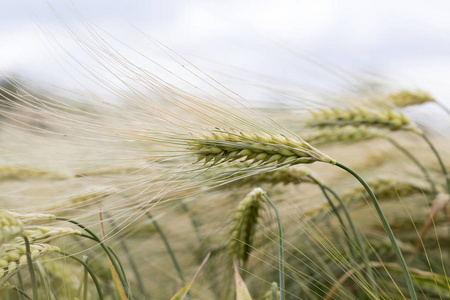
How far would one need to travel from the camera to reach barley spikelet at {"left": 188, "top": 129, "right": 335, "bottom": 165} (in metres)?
0.55

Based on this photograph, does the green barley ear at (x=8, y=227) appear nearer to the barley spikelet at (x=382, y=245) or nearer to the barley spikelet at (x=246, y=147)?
the barley spikelet at (x=246, y=147)

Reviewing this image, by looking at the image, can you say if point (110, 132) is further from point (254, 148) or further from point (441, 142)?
point (441, 142)

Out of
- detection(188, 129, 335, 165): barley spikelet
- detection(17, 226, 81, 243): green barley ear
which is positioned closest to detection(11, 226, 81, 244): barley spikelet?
detection(17, 226, 81, 243): green barley ear

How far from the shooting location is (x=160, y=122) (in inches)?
23.5

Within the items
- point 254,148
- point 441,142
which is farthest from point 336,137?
point 254,148

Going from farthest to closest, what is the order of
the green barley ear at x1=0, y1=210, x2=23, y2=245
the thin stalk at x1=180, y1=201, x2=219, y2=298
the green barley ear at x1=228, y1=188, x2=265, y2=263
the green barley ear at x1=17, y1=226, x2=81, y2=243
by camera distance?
the thin stalk at x1=180, y1=201, x2=219, y2=298 < the green barley ear at x1=228, y1=188, x2=265, y2=263 < the green barley ear at x1=17, y1=226, x2=81, y2=243 < the green barley ear at x1=0, y1=210, x2=23, y2=245

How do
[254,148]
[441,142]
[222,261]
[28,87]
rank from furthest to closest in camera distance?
1. [441,142]
2. [222,261]
3. [28,87]
4. [254,148]

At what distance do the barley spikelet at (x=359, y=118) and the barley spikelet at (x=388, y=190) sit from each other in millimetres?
126

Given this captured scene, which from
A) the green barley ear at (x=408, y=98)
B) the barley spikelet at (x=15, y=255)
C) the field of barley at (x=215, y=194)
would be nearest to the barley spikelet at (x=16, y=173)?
the field of barley at (x=215, y=194)

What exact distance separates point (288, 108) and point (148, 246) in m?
0.45

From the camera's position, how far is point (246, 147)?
0.55m

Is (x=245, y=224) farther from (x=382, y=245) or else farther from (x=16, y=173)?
(x=16, y=173)

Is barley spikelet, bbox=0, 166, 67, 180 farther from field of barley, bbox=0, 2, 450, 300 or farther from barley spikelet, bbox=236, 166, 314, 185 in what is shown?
barley spikelet, bbox=236, 166, 314, 185

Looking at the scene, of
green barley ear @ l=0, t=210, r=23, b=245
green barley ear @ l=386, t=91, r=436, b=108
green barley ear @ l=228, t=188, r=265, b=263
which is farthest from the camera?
green barley ear @ l=386, t=91, r=436, b=108
